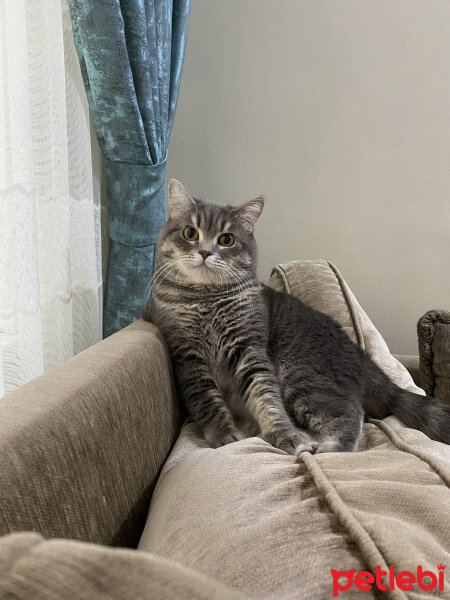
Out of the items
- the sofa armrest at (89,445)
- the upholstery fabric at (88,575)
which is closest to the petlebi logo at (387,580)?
the upholstery fabric at (88,575)

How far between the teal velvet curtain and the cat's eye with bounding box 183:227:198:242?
0.42 meters

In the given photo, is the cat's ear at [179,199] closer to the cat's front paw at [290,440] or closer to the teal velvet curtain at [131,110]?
the teal velvet curtain at [131,110]

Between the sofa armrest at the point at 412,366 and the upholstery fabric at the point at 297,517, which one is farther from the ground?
the upholstery fabric at the point at 297,517

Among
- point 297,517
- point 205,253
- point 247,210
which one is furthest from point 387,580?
point 247,210

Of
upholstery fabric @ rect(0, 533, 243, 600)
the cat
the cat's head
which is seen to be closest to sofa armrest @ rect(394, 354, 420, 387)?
the cat

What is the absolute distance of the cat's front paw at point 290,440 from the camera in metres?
1.15

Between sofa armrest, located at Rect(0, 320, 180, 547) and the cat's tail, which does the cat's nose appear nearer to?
sofa armrest, located at Rect(0, 320, 180, 547)

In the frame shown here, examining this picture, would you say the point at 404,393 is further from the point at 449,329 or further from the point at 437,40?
the point at 437,40

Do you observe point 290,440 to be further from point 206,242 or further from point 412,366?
point 412,366

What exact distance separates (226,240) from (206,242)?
0.07m

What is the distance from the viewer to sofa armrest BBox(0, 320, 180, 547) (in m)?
0.71

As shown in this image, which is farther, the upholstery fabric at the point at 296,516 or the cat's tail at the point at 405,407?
the cat's tail at the point at 405,407

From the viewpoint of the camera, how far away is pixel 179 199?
154 cm

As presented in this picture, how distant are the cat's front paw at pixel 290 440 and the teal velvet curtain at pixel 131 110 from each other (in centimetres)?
87
